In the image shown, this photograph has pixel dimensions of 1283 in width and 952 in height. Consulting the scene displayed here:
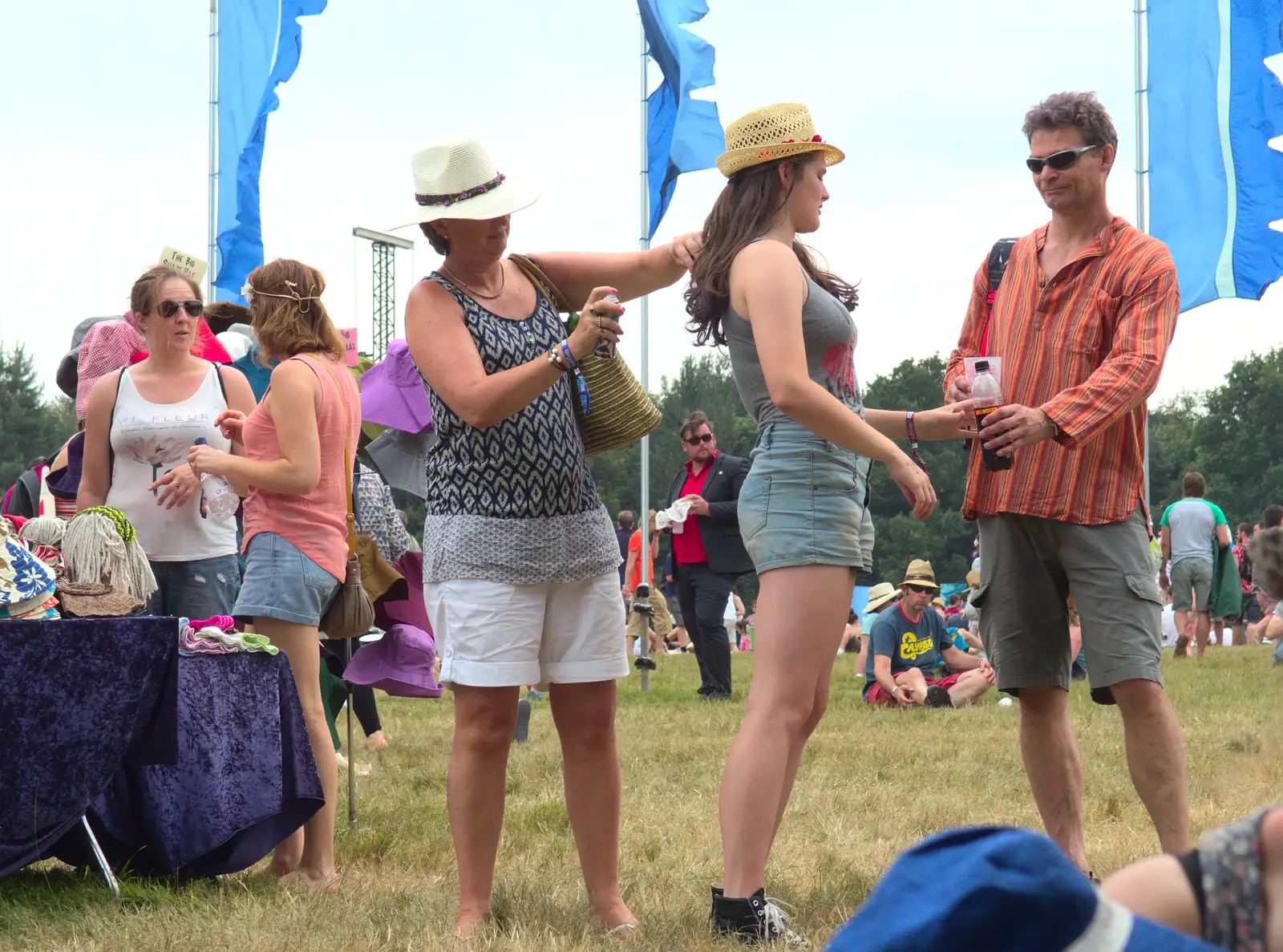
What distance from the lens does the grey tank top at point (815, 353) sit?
11.0ft

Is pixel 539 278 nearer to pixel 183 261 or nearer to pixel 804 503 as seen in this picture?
pixel 804 503

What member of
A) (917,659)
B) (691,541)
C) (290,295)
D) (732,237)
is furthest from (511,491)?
(917,659)

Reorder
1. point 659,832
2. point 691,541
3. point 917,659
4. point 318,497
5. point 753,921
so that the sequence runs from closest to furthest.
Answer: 1. point 753,921
2. point 318,497
3. point 659,832
4. point 917,659
5. point 691,541

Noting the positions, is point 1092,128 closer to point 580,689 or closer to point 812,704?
point 812,704

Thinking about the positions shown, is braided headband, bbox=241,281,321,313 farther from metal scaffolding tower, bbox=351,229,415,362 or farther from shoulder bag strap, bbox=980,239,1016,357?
metal scaffolding tower, bbox=351,229,415,362

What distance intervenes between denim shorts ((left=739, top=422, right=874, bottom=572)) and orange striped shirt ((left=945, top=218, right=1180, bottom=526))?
1.64 feet

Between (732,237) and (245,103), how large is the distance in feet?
31.9

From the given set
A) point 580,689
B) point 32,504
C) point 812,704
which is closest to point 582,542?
point 580,689

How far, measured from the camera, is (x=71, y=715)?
377 centimetres

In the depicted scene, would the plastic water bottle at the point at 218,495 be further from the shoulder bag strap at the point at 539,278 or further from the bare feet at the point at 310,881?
the shoulder bag strap at the point at 539,278

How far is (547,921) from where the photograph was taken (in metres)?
3.47

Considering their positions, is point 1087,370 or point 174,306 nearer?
point 1087,370

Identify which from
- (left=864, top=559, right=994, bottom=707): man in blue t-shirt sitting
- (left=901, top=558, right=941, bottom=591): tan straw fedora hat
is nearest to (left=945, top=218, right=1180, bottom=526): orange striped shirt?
(left=864, top=559, right=994, bottom=707): man in blue t-shirt sitting

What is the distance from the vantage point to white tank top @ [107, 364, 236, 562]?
4.48 metres
